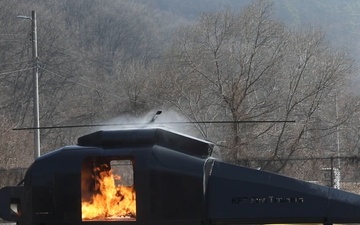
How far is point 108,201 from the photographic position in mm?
12070

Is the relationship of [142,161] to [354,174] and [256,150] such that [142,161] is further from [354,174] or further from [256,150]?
[256,150]

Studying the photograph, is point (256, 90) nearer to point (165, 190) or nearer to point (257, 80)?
point (257, 80)

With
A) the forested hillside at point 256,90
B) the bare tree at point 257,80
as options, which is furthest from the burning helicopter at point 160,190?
the bare tree at point 257,80

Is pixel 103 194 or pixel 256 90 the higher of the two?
pixel 256 90

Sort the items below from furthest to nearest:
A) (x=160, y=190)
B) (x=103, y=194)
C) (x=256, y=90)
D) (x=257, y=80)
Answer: (x=256, y=90)
(x=257, y=80)
(x=103, y=194)
(x=160, y=190)

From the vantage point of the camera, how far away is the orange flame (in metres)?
11.9

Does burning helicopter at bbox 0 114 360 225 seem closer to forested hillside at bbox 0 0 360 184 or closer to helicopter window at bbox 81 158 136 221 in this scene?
helicopter window at bbox 81 158 136 221

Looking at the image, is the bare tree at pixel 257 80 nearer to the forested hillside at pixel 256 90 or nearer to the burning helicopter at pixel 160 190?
the forested hillside at pixel 256 90

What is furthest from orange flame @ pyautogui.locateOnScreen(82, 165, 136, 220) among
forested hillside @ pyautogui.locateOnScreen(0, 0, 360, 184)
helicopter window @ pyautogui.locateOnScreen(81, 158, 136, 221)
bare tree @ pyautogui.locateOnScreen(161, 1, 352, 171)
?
bare tree @ pyautogui.locateOnScreen(161, 1, 352, 171)

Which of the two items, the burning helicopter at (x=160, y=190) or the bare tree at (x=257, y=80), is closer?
the burning helicopter at (x=160, y=190)

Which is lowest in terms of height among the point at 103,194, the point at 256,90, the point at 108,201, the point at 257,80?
the point at 108,201

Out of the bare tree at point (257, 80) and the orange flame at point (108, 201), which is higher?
the bare tree at point (257, 80)

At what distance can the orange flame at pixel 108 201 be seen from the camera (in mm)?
11867

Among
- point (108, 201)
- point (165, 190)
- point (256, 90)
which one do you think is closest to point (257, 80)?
point (256, 90)
